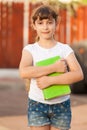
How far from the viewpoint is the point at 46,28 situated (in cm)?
398

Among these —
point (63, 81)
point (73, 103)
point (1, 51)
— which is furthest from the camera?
point (1, 51)

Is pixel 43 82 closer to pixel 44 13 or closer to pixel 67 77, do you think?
pixel 67 77

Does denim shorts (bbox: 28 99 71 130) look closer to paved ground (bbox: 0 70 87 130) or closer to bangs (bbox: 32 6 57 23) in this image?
bangs (bbox: 32 6 57 23)

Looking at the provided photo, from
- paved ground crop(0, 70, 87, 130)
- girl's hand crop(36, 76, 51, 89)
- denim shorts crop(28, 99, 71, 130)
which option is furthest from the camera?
paved ground crop(0, 70, 87, 130)

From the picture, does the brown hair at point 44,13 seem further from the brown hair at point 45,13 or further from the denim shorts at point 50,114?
the denim shorts at point 50,114

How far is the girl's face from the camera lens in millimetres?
3990

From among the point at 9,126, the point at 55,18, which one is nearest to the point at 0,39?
the point at 9,126

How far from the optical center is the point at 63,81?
12.8 feet

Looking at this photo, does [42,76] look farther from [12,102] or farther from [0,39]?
[0,39]

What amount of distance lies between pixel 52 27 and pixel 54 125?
750mm

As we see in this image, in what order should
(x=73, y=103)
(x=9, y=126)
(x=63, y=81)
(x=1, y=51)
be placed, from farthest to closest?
(x=1, y=51) < (x=73, y=103) < (x=9, y=126) < (x=63, y=81)

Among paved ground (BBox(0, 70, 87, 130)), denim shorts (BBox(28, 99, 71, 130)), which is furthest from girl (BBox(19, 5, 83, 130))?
paved ground (BBox(0, 70, 87, 130))

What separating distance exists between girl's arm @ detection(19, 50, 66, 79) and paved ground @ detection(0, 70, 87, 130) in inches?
132

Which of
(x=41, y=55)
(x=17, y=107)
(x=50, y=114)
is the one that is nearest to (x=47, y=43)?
(x=41, y=55)
